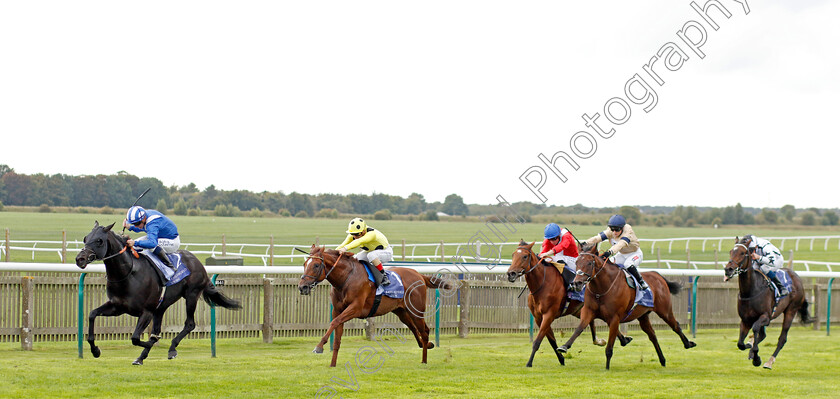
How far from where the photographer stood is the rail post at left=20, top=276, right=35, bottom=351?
33.6 ft

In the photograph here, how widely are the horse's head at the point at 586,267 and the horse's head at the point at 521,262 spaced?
0.56m

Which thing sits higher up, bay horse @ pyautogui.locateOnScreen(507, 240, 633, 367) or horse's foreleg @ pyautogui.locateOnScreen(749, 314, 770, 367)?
bay horse @ pyautogui.locateOnScreen(507, 240, 633, 367)

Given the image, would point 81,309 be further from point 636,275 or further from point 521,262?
point 636,275

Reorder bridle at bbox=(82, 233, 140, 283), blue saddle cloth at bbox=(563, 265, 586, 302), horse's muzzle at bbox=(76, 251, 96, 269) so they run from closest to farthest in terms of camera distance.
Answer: horse's muzzle at bbox=(76, 251, 96, 269) < bridle at bbox=(82, 233, 140, 283) < blue saddle cloth at bbox=(563, 265, 586, 302)

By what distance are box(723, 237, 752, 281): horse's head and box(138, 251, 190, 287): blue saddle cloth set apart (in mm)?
6076

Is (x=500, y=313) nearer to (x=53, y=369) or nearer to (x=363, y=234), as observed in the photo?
(x=363, y=234)

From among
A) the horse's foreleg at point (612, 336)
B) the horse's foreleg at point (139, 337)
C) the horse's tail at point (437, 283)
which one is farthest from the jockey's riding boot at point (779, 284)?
the horse's foreleg at point (139, 337)

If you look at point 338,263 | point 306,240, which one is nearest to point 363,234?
point 338,263

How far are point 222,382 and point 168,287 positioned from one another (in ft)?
6.43

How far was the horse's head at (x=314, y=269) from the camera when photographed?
30.5 feet

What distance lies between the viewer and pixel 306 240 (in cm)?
4622

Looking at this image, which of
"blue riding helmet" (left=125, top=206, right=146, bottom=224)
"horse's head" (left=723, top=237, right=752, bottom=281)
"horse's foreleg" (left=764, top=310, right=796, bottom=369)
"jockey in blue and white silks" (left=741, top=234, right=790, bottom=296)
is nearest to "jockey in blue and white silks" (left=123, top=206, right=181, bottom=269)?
"blue riding helmet" (left=125, top=206, right=146, bottom=224)

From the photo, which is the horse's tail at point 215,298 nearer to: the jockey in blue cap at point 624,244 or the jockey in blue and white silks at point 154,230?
the jockey in blue and white silks at point 154,230

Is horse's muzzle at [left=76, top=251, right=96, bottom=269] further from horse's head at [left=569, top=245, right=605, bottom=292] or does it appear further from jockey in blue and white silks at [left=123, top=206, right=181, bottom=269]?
horse's head at [left=569, top=245, right=605, bottom=292]
